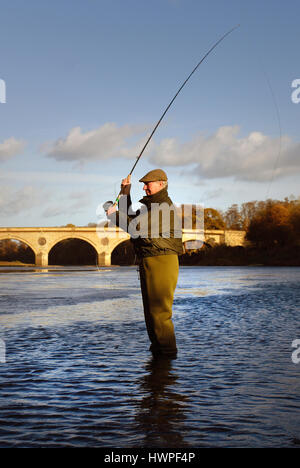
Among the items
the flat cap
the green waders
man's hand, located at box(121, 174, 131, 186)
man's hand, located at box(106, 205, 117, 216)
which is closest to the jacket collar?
the flat cap

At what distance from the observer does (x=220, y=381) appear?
4992mm

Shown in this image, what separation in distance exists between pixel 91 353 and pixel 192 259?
73.5m

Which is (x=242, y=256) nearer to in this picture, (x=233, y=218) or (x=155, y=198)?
(x=233, y=218)

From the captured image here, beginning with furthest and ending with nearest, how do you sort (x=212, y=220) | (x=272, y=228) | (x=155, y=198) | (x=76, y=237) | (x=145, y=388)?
(x=212, y=220)
(x=76, y=237)
(x=272, y=228)
(x=155, y=198)
(x=145, y=388)

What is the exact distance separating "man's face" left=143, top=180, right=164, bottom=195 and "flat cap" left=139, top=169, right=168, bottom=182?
55 mm

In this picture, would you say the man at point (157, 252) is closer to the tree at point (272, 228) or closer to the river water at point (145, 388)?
the river water at point (145, 388)

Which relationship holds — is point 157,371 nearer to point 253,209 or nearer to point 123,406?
point 123,406

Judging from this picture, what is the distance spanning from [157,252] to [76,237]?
78257 mm

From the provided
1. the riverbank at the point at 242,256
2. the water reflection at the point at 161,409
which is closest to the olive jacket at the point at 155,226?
the water reflection at the point at 161,409

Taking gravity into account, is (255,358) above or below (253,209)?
below

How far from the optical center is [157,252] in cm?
557

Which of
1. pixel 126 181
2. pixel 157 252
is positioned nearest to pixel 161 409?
pixel 157 252

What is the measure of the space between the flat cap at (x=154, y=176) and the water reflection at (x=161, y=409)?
1.89 metres
